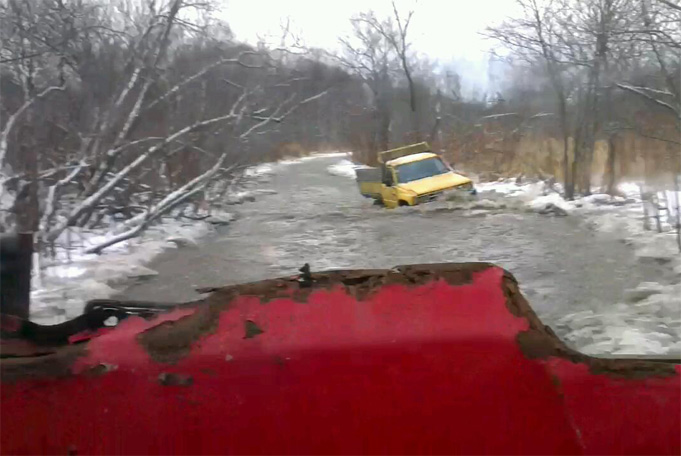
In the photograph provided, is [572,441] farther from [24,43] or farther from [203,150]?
[203,150]

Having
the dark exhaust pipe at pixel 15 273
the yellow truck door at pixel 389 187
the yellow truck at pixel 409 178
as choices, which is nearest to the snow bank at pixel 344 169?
the yellow truck at pixel 409 178

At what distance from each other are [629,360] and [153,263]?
6129 mm

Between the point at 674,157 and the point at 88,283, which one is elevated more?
the point at 674,157

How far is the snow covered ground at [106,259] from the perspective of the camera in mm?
5480

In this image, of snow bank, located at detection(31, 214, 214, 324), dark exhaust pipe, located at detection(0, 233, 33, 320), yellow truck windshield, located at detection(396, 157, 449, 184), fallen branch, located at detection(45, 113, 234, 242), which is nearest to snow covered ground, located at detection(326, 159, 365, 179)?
yellow truck windshield, located at detection(396, 157, 449, 184)

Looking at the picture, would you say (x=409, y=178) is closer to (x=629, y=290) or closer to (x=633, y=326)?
(x=629, y=290)

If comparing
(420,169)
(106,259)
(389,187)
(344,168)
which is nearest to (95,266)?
(106,259)

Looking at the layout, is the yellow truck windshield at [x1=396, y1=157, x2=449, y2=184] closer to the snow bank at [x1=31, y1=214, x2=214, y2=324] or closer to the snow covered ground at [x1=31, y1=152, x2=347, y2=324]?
the snow covered ground at [x1=31, y1=152, x2=347, y2=324]

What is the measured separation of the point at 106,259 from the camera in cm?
803

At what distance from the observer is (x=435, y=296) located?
1817mm

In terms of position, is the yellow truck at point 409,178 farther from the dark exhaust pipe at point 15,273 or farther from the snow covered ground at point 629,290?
the dark exhaust pipe at point 15,273

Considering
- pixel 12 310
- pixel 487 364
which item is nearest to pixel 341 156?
pixel 12 310

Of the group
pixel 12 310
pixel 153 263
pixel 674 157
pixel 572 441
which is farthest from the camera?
pixel 674 157

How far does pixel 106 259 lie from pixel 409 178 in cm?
513
